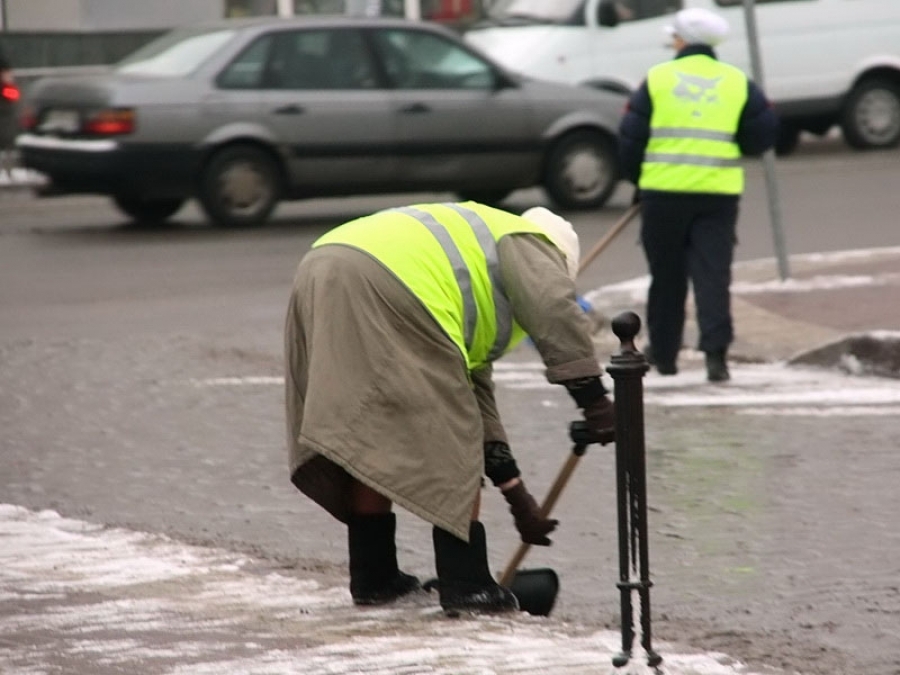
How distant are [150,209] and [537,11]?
6.25m

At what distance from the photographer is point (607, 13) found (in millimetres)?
21719

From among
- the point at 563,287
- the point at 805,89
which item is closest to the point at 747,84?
the point at 563,287

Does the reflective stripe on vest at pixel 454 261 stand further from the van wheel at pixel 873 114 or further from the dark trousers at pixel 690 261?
the van wheel at pixel 873 114

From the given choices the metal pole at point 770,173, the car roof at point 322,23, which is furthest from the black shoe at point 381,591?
the car roof at point 322,23

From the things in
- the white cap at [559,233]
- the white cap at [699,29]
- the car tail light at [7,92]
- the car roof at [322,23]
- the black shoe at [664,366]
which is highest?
the white cap at [699,29]

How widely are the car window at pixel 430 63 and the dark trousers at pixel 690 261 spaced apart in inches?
295

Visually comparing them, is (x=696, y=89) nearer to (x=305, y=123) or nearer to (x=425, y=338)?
(x=425, y=338)

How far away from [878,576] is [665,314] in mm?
3834

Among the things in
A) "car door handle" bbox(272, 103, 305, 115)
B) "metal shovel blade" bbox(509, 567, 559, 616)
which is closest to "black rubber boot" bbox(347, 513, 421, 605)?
"metal shovel blade" bbox(509, 567, 559, 616)

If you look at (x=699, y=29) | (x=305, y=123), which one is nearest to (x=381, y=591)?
(x=699, y=29)

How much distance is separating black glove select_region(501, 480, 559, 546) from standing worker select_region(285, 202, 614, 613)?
26cm

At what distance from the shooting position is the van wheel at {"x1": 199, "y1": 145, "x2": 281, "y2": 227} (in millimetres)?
16406

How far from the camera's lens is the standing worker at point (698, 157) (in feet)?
31.5

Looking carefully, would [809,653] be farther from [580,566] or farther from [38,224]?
[38,224]
